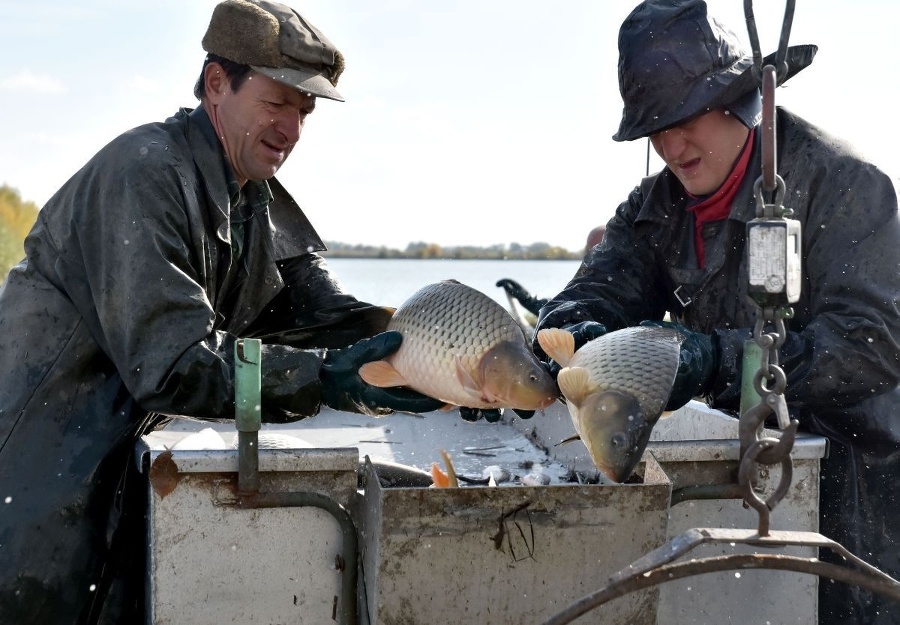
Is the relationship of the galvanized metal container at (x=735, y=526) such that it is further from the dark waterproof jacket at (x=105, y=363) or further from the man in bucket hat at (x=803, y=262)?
the dark waterproof jacket at (x=105, y=363)

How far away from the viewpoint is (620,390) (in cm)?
235

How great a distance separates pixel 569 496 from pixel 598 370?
0.35 meters

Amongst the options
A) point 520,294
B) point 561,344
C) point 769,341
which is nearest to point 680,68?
point 561,344

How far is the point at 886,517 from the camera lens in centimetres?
294

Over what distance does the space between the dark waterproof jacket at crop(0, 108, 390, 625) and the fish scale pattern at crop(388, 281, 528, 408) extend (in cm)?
28

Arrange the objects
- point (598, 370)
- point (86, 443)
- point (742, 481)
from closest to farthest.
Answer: point (742, 481)
point (598, 370)
point (86, 443)

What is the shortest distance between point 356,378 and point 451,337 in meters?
0.29

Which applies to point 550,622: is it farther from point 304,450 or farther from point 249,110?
point 249,110

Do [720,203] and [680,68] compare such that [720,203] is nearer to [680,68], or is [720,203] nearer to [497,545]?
[680,68]

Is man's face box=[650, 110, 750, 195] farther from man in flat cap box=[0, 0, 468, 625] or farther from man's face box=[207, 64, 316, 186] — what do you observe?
man's face box=[207, 64, 316, 186]

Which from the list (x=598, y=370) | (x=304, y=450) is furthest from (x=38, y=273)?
(x=598, y=370)

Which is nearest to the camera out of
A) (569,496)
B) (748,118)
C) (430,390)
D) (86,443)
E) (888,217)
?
(569,496)

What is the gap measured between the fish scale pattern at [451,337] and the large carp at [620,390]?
0.74 feet

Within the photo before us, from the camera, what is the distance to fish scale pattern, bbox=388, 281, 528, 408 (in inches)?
99.2
